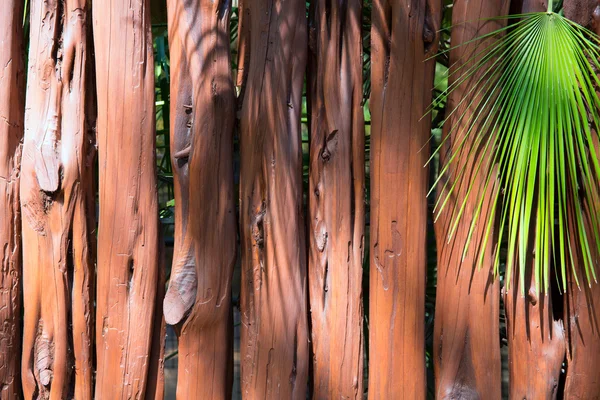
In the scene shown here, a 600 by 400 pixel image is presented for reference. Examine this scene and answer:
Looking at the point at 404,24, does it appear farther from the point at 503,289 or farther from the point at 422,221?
the point at 503,289

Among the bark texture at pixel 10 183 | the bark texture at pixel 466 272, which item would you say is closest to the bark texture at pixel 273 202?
the bark texture at pixel 466 272

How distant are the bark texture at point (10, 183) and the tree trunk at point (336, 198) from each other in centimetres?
72

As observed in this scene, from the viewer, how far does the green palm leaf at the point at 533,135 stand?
1.13 metres

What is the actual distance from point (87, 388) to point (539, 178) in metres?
1.13

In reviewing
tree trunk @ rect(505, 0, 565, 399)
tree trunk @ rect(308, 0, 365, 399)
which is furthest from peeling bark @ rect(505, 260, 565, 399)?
tree trunk @ rect(308, 0, 365, 399)

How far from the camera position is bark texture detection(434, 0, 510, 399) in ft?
4.09

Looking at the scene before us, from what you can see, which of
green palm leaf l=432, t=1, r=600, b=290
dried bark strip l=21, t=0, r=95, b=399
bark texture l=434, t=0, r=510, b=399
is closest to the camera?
green palm leaf l=432, t=1, r=600, b=290

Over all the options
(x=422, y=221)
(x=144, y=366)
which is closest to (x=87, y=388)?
(x=144, y=366)

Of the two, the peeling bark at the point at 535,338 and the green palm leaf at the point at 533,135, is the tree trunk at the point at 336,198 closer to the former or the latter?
the green palm leaf at the point at 533,135

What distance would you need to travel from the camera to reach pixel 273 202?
1.30 m

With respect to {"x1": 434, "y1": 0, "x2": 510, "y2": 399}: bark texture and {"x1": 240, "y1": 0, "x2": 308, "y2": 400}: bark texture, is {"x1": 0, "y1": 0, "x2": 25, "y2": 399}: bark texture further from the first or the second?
{"x1": 434, "y1": 0, "x2": 510, "y2": 399}: bark texture

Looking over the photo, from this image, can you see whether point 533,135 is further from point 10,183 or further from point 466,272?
point 10,183

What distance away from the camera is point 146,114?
134 cm

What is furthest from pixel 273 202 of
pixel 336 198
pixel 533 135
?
pixel 533 135
